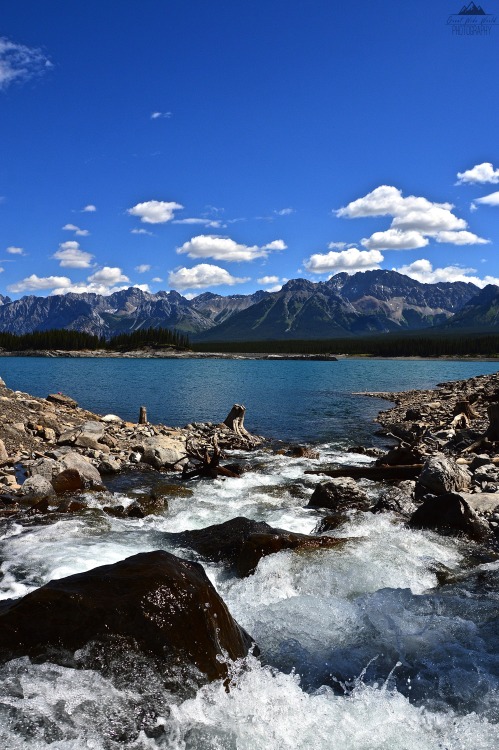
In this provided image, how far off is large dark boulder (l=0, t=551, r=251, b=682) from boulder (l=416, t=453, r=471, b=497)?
34.7 feet

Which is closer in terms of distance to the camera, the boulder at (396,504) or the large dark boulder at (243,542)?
the large dark boulder at (243,542)

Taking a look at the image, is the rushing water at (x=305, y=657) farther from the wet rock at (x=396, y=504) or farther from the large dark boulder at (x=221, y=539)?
the wet rock at (x=396, y=504)

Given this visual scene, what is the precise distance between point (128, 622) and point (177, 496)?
1110cm

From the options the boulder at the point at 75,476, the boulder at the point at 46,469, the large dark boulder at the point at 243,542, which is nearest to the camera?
the large dark boulder at the point at 243,542

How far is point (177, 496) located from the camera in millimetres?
17141

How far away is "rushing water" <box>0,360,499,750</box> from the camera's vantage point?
552 centimetres

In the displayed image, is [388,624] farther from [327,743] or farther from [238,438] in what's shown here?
[238,438]

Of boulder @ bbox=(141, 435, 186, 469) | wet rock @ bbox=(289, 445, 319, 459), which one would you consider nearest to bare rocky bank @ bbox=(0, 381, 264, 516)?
boulder @ bbox=(141, 435, 186, 469)

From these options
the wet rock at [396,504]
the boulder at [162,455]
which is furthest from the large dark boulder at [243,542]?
the boulder at [162,455]

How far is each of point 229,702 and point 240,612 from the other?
2.70 m

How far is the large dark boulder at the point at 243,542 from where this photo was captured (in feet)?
35.1

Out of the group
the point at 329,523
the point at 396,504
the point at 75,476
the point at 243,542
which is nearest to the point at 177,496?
the point at 75,476

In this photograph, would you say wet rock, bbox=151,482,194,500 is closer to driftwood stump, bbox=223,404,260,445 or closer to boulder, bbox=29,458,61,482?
boulder, bbox=29,458,61,482

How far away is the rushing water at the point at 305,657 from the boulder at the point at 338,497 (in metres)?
0.65
